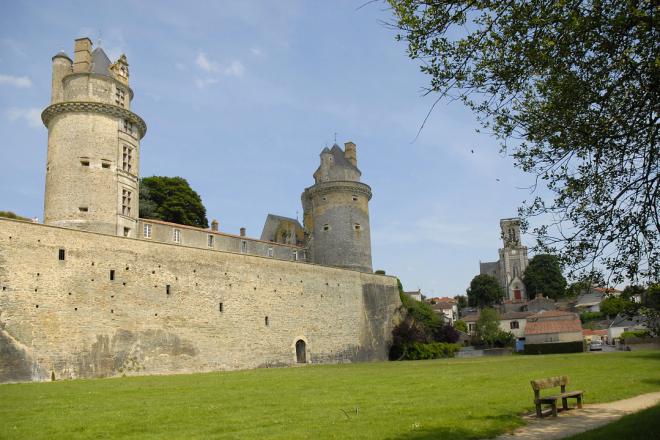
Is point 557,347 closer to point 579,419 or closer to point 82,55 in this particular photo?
point 579,419

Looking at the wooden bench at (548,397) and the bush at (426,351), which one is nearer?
the wooden bench at (548,397)

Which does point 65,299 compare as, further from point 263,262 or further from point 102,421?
point 102,421

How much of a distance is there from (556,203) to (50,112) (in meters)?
29.4

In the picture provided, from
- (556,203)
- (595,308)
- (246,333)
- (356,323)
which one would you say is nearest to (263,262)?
(246,333)

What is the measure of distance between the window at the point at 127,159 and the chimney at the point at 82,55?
481 centimetres

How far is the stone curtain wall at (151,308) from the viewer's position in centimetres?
2428

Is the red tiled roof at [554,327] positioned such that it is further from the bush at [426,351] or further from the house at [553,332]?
the bush at [426,351]

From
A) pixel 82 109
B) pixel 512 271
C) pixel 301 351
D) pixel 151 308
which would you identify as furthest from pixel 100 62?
pixel 512 271

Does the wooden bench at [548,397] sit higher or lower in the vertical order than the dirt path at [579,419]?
higher

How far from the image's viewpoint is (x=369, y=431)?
9.66 meters

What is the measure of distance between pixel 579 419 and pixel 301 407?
5.72 meters

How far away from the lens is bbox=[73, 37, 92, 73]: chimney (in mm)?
32281

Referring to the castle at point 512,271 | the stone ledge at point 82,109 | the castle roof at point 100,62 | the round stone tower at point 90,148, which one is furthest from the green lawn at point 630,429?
the castle at point 512,271

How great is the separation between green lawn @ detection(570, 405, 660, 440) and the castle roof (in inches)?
1212
